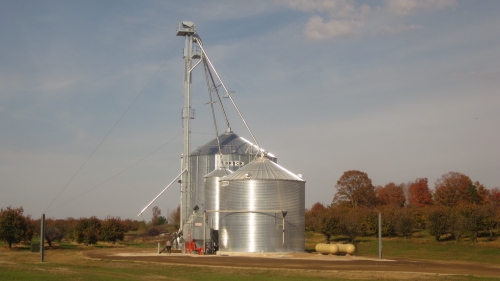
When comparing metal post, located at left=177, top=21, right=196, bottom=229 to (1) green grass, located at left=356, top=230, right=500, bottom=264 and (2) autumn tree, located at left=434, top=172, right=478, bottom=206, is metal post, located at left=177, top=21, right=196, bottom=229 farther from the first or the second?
(2) autumn tree, located at left=434, top=172, right=478, bottom=206

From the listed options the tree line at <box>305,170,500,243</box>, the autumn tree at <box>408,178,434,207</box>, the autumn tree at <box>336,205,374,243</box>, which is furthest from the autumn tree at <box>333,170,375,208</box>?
the autumn tree at <box>336,205,374,243</box>

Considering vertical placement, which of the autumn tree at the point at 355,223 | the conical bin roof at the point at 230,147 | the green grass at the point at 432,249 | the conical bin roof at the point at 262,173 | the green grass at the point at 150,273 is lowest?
the green grass at the point at 432,249

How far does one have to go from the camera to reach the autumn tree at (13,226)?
72375mm

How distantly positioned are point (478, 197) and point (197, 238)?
269 feet

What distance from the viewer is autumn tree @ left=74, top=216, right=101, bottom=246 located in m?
85.5

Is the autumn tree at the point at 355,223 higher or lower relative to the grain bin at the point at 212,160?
lower

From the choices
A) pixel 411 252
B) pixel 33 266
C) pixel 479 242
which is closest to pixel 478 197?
pixel 479 242

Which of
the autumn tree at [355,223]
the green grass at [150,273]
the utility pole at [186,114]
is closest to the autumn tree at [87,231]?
the utility pole at [186,114]

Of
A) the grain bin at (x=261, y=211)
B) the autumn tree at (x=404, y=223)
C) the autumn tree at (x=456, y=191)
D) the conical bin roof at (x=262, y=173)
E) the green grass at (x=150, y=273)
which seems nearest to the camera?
the green grass at (x=150, y=273)

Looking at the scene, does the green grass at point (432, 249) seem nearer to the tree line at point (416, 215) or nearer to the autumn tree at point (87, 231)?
the tree line at point (416, 215)

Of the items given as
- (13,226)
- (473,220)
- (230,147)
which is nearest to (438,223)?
(473,220)

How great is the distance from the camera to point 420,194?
485 feet

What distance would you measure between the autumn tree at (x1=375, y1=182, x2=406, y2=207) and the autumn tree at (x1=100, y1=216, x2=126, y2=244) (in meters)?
84.8

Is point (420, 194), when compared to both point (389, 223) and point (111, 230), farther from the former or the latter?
point (111, 230)
